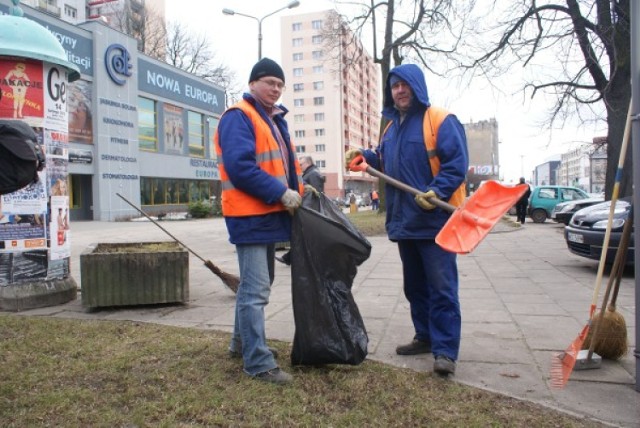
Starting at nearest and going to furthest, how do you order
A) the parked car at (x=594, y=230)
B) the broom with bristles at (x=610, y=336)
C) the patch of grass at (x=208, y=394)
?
the patch of grass at (x=208, y=394)
the broom with bristles at (x=610, y=336)
the parked car at (x=594, y=230)

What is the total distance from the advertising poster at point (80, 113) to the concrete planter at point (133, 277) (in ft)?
65.8

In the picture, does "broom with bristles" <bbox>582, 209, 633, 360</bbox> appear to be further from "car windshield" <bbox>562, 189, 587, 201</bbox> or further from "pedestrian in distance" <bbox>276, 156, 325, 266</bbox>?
"car windshield" <bbox>562, 189, 587, 201</bbox>

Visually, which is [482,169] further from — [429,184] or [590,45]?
[429,184]

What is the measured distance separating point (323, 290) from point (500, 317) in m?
2.38

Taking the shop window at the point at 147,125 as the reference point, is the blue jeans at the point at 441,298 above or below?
below

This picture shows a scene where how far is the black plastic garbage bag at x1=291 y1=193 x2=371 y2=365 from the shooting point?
118 inches

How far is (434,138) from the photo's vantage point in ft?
10.5

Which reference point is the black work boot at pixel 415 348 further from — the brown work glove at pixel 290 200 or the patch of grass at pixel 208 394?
the brown work glove at pixel 290 200

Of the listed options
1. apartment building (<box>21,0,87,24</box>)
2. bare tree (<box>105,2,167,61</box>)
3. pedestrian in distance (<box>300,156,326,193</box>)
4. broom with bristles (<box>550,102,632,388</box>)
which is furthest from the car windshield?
apartment building (<box>21,0,87,24</box>)

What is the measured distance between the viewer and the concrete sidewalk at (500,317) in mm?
2893

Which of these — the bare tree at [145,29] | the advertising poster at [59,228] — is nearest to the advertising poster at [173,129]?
the bare tree at [145,29]

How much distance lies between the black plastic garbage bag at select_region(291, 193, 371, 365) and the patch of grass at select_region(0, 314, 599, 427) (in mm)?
156

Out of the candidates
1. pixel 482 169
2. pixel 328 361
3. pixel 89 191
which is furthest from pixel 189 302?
pixel 482 169

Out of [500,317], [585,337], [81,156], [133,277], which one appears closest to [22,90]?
[133,277]
